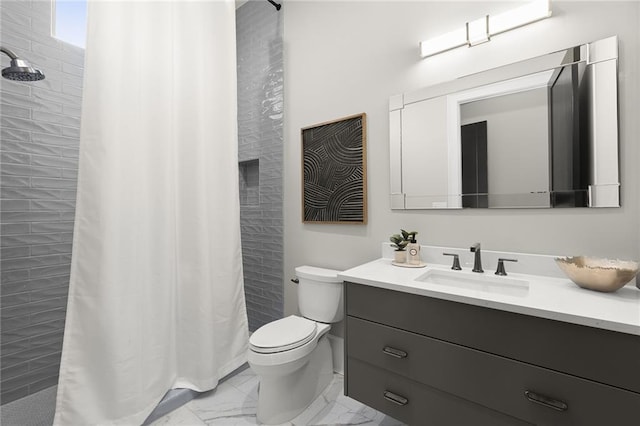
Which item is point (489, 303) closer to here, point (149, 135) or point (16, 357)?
point (149, 135)

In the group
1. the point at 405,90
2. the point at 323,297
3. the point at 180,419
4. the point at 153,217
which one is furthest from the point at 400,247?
the point at 180,419

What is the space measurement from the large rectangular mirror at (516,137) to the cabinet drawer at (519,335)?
0.65 metres

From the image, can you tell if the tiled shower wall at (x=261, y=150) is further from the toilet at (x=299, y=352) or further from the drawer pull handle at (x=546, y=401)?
the drawer pull handle at (x=546, y=401)

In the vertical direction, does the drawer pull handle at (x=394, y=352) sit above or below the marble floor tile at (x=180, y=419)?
above

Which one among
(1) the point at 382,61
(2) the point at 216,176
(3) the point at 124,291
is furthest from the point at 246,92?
(3) the point at 124,291

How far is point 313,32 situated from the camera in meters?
2.10

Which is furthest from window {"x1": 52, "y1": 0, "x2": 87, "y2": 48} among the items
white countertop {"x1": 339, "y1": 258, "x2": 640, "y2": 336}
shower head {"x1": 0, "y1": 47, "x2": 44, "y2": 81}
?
white countertop {"x1": 339, "y1": 258, "x2": 640, "y2": 336}

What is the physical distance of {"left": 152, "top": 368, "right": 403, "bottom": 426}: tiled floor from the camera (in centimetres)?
152

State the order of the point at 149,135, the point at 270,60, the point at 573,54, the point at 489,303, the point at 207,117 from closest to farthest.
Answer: the point at 489,303 < the point at 573,54 < the point at 149,135 < the point at 207,117 < the point at 270,60

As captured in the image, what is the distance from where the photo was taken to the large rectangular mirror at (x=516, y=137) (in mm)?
1199

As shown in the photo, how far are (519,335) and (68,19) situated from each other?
288 centimetres

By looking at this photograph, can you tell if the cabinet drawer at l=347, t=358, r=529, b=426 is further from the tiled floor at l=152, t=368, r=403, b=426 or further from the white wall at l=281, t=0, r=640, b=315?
the white wall at l=281, t=0, r=640, b=315

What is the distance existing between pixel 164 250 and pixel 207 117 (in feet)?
2.74

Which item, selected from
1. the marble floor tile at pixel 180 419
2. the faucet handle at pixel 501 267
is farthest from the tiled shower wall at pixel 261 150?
the faucet handle at pixel 501 267
